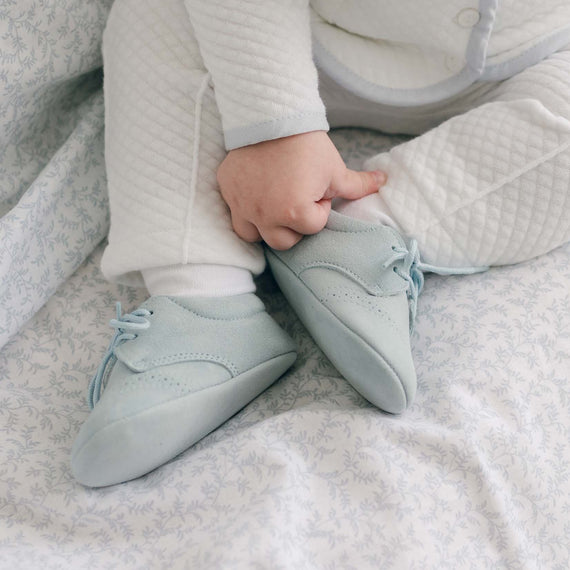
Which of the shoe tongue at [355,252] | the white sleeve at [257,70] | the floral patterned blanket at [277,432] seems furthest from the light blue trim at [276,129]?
the floral patterned blanket at [277,432]

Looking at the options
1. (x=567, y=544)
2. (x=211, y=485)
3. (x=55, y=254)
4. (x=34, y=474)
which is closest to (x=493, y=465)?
(x=567, y=544)

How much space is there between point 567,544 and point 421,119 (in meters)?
0.55

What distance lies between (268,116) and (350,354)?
27 centimetres

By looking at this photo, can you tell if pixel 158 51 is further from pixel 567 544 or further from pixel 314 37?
pixel 567 544

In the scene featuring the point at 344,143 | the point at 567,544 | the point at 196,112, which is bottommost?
the point at 567,544

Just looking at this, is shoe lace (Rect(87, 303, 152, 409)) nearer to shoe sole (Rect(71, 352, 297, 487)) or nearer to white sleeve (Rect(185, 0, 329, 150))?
shoe sole (Rect(71, 352, 297, 487))

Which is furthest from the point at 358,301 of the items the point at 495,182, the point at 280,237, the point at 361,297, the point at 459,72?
the point at 459,72

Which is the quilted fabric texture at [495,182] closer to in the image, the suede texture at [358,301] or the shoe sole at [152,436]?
the suede texture at [358,301]

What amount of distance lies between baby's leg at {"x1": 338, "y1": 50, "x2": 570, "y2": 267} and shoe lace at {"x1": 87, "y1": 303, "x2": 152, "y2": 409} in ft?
0.89

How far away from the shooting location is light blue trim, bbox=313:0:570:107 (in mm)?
783

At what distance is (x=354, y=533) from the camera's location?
0.62 metres

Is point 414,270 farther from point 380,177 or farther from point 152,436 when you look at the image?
point 152,436

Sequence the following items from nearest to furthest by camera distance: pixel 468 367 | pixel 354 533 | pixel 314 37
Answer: pixel 354 533
pixel 468 367
pixel 314 37

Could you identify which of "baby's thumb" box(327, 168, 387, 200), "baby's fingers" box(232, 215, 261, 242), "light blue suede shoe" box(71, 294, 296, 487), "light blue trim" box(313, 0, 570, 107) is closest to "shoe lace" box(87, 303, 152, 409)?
"light blue suede shoe" box(71, 294, 296, 487)
